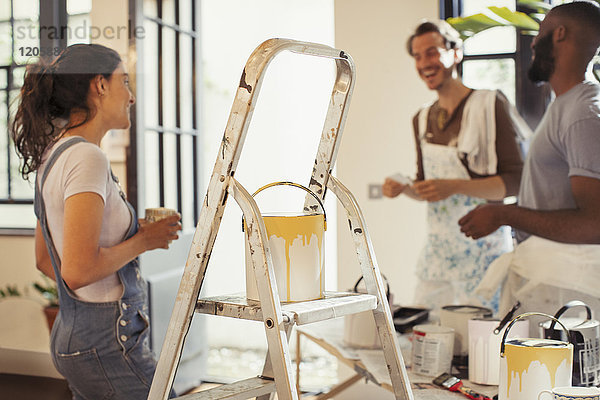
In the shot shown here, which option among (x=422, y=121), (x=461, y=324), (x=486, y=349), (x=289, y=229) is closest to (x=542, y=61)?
(x=422, y=121)

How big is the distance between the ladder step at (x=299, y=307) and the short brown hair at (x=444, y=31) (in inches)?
72.0

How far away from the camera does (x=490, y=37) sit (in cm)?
280

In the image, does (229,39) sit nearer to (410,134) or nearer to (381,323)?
(410,134)

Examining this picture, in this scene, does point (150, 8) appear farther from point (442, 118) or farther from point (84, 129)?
point (442, 118)

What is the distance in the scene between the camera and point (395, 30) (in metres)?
3.05

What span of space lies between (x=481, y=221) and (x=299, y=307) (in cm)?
175

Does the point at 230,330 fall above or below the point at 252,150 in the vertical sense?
below

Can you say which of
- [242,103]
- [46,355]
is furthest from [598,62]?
[46,355]

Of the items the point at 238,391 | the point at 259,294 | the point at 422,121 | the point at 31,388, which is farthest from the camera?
the point at 422,121

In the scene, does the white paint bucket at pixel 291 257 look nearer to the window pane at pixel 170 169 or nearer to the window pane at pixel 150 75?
the window pane at pixel 150 75

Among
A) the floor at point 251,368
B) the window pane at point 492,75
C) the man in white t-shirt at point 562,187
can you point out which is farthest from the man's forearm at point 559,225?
the floor at point 251,368

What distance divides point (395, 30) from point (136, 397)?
2011 mm

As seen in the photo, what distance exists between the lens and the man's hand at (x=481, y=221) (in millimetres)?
2695

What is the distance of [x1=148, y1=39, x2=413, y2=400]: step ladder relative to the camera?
3.65 feet
